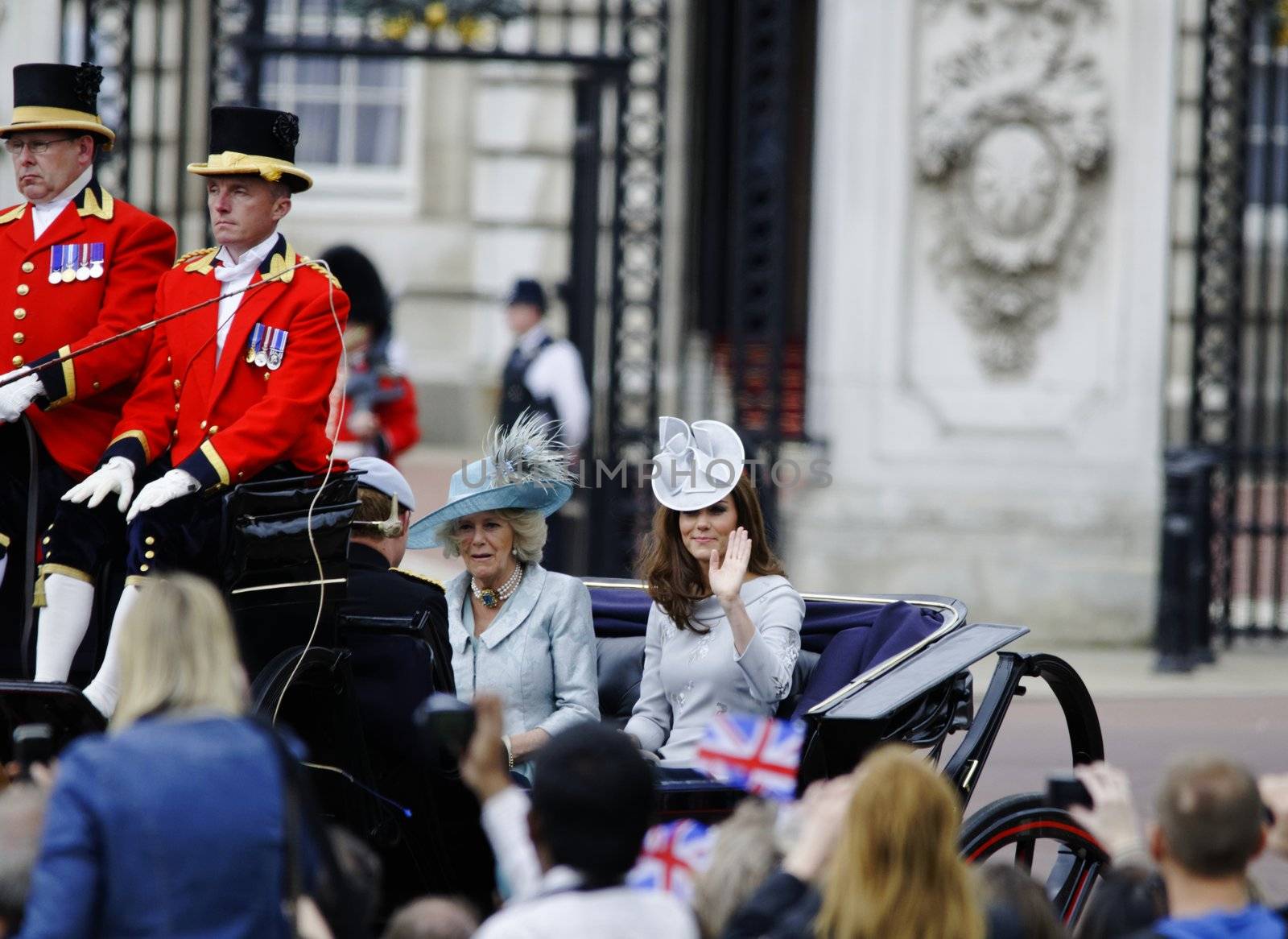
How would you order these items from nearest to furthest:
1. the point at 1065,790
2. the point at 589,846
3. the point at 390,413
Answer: the point at 589,846, the point at 1065,790, the point at 390,413

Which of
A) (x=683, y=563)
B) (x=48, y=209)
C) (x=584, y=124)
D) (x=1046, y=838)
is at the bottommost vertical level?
(x=1046, y=838)

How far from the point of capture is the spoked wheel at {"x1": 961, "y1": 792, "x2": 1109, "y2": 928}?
16.1 feet

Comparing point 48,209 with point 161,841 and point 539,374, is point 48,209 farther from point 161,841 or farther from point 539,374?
point 539,374

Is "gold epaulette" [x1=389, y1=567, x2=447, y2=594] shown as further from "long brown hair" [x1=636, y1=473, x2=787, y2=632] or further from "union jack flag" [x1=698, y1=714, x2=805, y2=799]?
"union jack flag" [x1=698, y1=714, x2=805, y2=799]

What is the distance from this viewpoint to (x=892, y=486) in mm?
10578

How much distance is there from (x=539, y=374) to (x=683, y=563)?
570cm

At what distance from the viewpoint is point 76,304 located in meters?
5.18

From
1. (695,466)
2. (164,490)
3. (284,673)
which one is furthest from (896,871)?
(695,466)

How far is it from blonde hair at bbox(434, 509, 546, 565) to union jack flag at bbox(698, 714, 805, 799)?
149 centimetres

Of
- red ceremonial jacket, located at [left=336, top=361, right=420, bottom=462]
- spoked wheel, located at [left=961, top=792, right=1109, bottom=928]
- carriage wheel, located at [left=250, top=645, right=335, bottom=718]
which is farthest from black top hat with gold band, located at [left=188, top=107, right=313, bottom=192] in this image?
red ceremonial jacket, located at [left=336, top=361, right=420, bottom=462]

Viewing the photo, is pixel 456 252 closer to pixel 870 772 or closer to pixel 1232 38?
pixel 1232 38

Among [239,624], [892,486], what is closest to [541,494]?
[239,624]

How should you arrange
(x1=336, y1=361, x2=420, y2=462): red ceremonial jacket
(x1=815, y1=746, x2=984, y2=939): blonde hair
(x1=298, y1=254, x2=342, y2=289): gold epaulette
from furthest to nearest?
1. (x1=336, y1=361, x2=420, y2=462): red ceremonial jacket
2. (x1=298, y1=254, x2=342, y2=289): gold epaulette
3. (x1=815, y1=746, x2=984, y2=939): blonde hair

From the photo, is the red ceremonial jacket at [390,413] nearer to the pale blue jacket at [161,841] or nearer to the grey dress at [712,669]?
the grey dress at [712,669]
